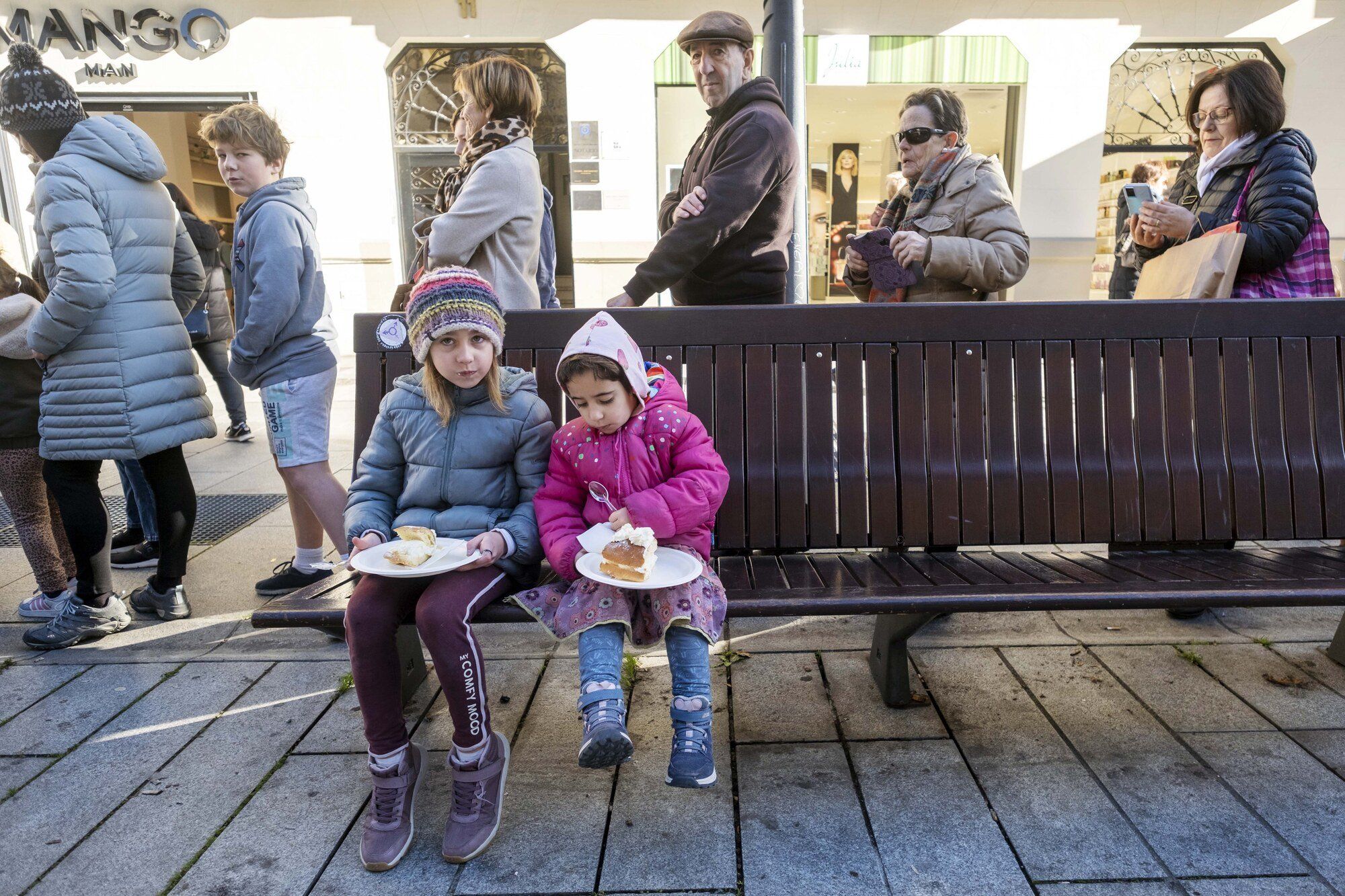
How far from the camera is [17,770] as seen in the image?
8.59 ft

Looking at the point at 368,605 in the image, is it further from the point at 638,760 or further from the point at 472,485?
the point at 638,760

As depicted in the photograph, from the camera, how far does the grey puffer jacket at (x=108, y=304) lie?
3.25m

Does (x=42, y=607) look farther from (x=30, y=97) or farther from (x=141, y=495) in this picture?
(x=30, y=97)

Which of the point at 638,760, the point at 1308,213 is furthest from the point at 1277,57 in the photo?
the point at 638,760

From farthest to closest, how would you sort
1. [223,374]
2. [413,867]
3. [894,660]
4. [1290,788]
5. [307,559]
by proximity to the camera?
[223,374] → [307,559] → [894,660] → [1290,788] → [413,867]

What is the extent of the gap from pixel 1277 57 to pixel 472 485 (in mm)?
12140

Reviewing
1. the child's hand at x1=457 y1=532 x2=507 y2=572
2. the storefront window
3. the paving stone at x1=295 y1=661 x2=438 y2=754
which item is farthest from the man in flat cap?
the storefront window

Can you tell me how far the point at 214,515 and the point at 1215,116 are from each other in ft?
17.1

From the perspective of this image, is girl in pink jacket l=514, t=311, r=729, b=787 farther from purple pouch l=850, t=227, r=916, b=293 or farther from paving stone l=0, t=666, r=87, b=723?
paving stone l=0, t=666, r=87, b=723

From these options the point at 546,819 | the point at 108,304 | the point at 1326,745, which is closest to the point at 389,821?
the point at 546,819

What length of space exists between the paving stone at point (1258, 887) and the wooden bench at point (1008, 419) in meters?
1.10

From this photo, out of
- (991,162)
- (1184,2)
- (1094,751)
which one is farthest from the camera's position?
(1184,2)

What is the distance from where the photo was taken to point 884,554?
298 centimetres

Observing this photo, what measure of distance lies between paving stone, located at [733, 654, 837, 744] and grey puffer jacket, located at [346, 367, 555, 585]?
81 cm
